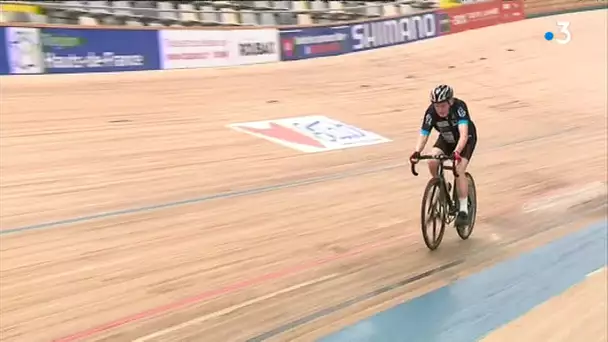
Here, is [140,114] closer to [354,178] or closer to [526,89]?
[354,178]

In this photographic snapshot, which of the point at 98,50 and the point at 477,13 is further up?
the point at 98,50

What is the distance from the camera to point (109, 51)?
8648 millimetres

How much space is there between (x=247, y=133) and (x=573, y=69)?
934 centimetres

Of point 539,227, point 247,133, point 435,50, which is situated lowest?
point 539,227

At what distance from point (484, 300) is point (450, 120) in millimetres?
1211

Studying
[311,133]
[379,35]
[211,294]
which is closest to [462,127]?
[211,294]

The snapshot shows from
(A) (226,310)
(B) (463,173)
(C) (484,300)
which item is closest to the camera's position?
(A) (226,310)

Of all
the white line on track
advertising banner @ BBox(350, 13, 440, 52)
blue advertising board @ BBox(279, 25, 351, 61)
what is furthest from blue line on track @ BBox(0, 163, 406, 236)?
advertising banner @ BBox(350, 13, 440, 52)

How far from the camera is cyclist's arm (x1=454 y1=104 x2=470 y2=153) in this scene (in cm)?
423

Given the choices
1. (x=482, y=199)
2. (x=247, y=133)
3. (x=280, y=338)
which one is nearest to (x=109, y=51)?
(x=247, y=133)

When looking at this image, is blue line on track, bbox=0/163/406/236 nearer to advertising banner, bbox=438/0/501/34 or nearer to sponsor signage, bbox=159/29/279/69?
advertising banner, bbox=438/0/501/34

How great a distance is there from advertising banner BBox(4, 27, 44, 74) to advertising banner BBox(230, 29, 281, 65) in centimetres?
348

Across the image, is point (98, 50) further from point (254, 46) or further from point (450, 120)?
point (450, 120)

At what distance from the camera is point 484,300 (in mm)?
3791
